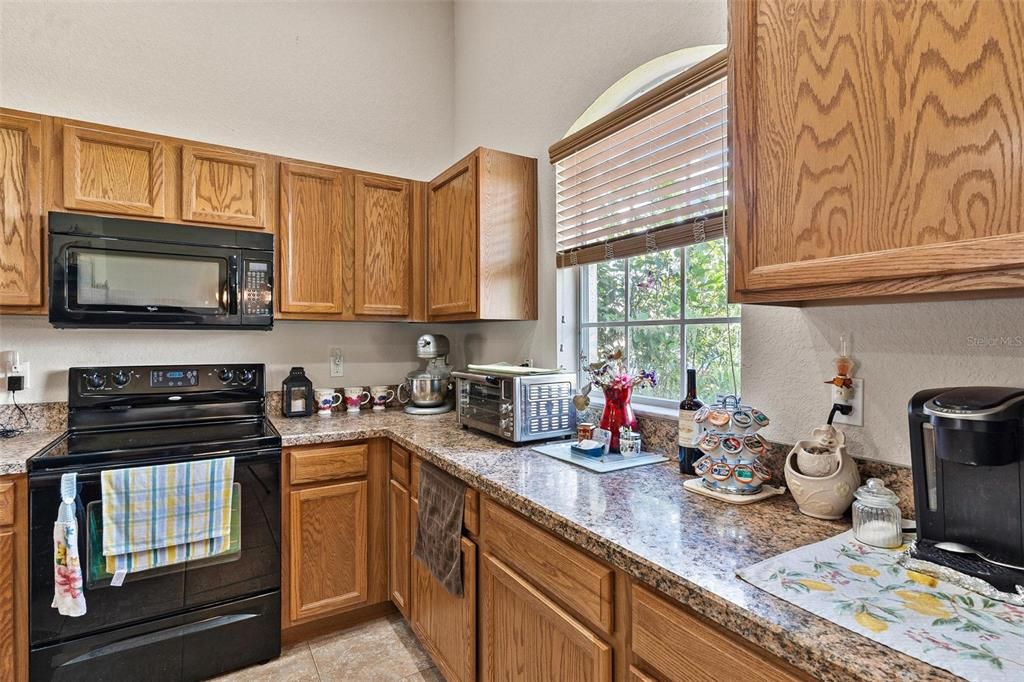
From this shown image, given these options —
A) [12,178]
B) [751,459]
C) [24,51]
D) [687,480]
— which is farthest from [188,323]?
[751,459]

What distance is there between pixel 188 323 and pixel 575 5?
2029 millimetres

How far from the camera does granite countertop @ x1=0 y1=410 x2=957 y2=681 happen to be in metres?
0.66

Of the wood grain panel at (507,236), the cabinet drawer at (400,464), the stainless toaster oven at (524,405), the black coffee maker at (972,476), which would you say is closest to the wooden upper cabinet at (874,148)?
the black coffee maker at (972,476)

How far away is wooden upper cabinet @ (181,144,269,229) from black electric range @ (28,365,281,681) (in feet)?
2.28

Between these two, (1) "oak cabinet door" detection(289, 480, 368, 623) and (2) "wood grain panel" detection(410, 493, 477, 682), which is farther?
(1) "oak cabinet door" detection(289, 480, 368, 623)

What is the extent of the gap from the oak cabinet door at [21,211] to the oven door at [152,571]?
2.44 feet

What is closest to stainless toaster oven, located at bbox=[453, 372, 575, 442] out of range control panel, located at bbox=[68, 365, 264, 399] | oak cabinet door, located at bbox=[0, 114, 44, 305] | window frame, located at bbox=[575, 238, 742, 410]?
window frame, located at bbox=[575, 238, 742, 410]

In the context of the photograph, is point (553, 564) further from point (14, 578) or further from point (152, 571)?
point (14, 578)

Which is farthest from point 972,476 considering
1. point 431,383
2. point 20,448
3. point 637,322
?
point 20,448

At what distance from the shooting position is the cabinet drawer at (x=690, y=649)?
2.43 ft

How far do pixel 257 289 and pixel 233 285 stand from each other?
0.09 meters

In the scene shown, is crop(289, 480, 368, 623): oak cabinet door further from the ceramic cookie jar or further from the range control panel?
the ceramic cookie jar

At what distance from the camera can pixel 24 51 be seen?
2.18 m

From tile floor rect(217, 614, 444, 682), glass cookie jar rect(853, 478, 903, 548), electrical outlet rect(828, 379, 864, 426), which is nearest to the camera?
glass cookie jar rect(853, 478, 903, 548)
